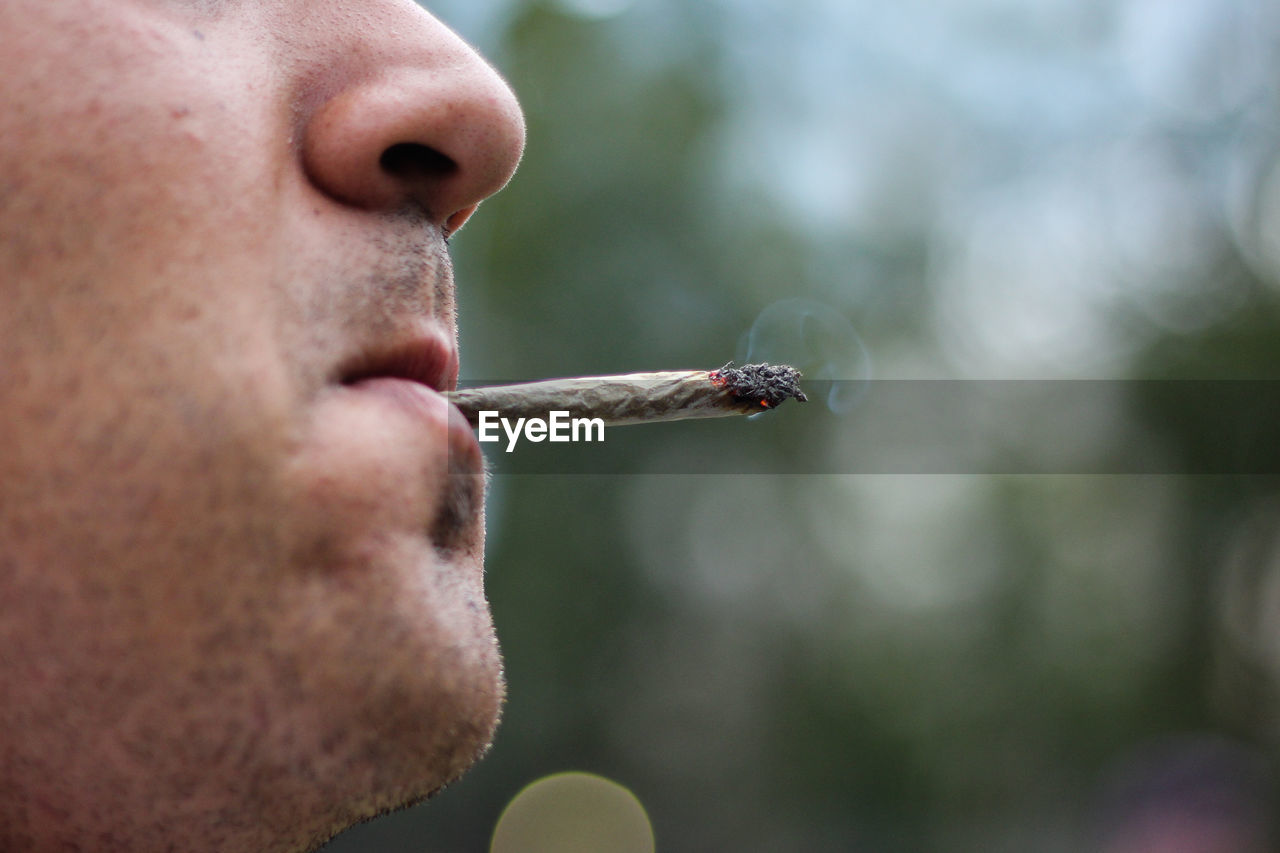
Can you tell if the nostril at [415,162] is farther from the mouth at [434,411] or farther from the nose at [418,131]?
the mouth at [434,411]

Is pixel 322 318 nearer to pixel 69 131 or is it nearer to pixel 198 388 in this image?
pixel 198 388

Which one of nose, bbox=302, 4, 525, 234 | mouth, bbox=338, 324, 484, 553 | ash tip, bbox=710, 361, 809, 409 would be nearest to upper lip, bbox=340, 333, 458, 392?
mouth, bbox=338, 324, 484, 553

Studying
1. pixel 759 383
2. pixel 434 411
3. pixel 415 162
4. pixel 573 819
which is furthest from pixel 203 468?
pixel 573 819

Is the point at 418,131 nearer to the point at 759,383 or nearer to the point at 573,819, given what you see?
the point at 759,383

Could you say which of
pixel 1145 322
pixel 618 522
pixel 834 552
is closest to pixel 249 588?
pixel 618 522

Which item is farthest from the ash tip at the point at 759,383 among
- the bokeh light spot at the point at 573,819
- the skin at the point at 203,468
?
the bokeh light spot at the point at 573,819

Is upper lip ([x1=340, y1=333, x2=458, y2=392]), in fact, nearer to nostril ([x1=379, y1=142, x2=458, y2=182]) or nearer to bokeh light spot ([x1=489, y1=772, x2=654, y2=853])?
nostril ([x1=379, y1=142, x2=458, y2=182])
